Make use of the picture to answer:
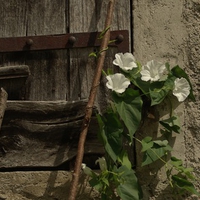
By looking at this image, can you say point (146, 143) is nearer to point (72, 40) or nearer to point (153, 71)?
point (153, 71)

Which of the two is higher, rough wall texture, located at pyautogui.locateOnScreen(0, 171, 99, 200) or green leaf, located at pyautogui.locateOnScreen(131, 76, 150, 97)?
green leaf, located at pyautogui.locateOnScreen(131, 76, 150, 97)

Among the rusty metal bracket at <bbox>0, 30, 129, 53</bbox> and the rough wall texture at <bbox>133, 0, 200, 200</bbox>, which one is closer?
the rough wall texture at <bbox>133, 0, 200, 200</bbox>

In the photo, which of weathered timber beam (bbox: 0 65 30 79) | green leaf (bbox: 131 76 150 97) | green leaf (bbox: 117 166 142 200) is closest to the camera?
green leaf (bbox: 117 166 142 200)

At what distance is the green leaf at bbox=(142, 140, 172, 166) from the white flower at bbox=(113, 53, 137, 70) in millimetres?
327

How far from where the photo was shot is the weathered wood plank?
2467mm

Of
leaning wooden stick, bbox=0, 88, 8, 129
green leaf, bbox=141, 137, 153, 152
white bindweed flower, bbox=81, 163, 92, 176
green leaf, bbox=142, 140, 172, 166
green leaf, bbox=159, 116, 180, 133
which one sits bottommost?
white bindweed flower, bbox=81, 163, 92, 176

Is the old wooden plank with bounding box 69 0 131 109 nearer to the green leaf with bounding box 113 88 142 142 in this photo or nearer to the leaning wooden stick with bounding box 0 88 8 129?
the green leaf with bounding box 113 88 142 142

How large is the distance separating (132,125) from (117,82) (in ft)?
0.61

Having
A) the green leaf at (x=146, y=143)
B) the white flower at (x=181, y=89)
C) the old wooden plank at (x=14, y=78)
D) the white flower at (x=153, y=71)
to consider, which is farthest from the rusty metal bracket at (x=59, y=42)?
the green leaf at (x=146, y=143)

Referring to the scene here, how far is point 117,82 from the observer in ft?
7.73

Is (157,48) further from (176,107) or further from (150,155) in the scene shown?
(150,155)

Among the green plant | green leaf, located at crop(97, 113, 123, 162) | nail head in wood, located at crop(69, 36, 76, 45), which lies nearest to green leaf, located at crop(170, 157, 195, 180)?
the green plant

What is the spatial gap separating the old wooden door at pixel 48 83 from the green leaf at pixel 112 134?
127 mm

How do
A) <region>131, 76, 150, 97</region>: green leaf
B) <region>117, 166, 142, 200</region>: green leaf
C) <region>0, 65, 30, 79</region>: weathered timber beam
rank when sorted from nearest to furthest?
<region>117, 166, 142, 200</region>: green leaf
<region>131, 76, 150, 97</region>: green leaf
<region>0, 65, 30, 79</region>: weathered timber beam
